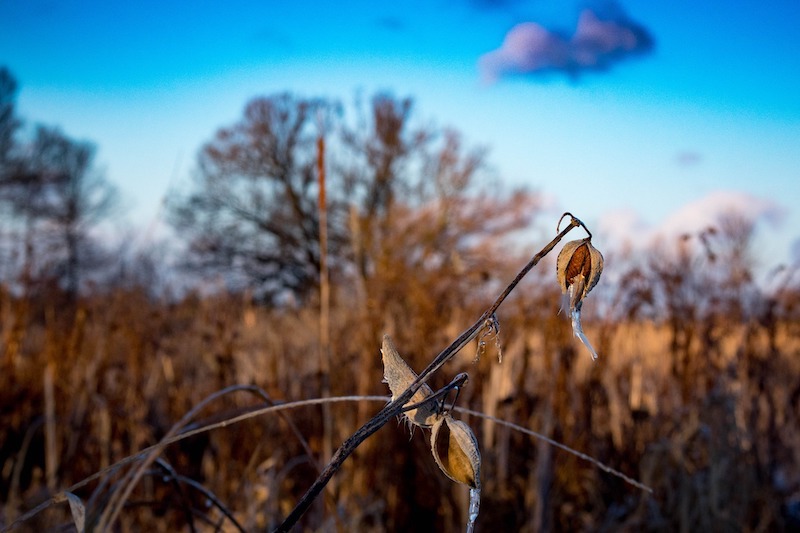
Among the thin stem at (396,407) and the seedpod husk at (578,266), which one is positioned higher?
the seedpod husk at (578,266)

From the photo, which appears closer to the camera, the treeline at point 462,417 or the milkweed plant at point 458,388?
the milkweed plant at point 458,388

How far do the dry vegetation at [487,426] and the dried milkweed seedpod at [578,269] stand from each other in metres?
1.49

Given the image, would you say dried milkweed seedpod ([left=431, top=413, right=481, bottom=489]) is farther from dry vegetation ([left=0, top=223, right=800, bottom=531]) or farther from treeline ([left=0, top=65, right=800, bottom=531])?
dry vegetation ([left=0, top=223, right=800, bottom=531])

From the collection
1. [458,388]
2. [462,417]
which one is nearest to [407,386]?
[458,388]

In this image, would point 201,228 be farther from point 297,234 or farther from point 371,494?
point 371,494

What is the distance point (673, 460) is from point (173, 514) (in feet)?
6.37

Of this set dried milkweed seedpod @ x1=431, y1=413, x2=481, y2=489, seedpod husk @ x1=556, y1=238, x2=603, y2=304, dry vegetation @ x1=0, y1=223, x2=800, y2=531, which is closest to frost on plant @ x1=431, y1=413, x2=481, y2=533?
dried milkweed seedpod @ x1=431, y1=413, x2=481, y2=489

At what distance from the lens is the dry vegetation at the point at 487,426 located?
224cm

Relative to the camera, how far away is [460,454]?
1.23ft

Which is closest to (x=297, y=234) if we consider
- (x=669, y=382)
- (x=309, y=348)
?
(x=309, y=348)

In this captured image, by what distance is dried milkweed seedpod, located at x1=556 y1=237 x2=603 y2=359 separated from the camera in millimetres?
395

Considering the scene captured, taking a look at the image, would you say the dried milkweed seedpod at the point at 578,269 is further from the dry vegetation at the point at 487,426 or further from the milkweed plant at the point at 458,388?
the dry vegetation at the point at 487,426

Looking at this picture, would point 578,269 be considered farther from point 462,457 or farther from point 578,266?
point 462,457

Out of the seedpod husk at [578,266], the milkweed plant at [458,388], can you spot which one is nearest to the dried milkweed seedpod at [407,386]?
the milkweed plant at [458,388]
